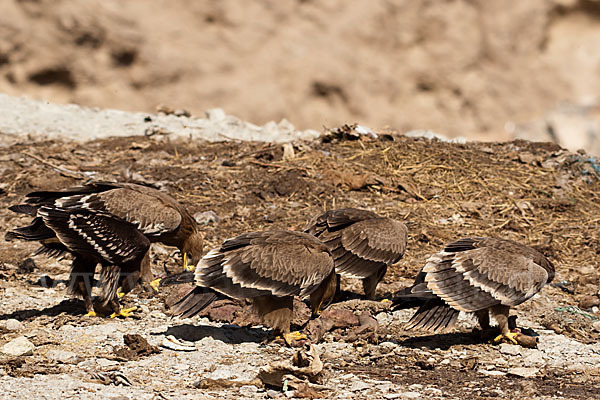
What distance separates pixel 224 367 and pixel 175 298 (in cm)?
156

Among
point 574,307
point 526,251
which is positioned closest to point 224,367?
point 526,251

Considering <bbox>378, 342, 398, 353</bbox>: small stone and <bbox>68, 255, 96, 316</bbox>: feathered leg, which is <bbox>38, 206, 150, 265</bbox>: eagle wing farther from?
<bbox>378, 342, 398, 353</bbox>: small stone

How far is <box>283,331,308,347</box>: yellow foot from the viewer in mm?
6293

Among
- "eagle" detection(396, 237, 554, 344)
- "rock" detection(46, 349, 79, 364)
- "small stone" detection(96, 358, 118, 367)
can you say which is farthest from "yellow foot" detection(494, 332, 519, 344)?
"rock" detection(46, 349, 79, 364)

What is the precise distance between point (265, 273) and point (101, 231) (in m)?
1.57

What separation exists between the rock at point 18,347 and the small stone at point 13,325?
44cm

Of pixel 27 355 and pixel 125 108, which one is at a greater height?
pixel 125 108

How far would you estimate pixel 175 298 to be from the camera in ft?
23.5

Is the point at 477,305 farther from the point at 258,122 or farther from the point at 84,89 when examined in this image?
the point at 84,89

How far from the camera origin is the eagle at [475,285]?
20.6ft

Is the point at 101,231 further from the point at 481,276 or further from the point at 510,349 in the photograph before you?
the point at 510,349

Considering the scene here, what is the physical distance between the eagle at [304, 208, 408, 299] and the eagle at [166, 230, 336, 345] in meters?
0.64

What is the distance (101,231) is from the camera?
676cm

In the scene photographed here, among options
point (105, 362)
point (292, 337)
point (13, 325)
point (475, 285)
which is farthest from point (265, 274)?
point (13, 325)
